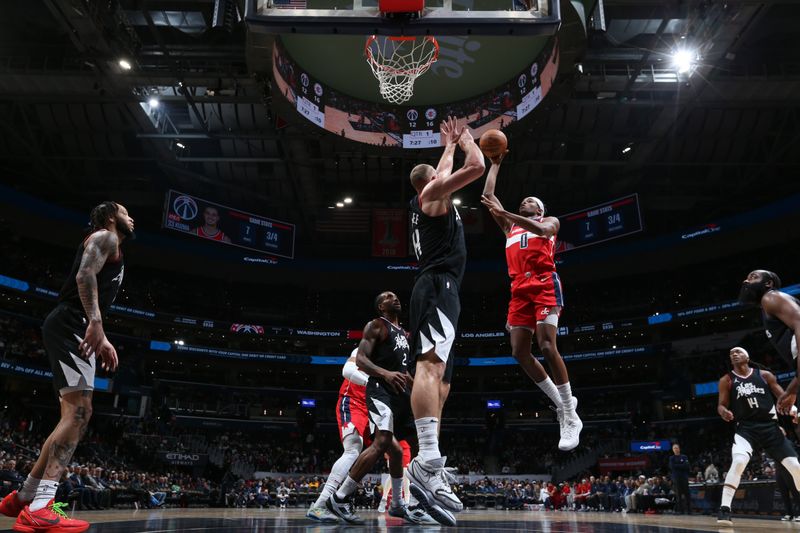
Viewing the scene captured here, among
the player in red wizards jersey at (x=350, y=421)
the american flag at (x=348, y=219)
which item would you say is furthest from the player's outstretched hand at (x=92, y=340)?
the american flag at (x=348, y=219)

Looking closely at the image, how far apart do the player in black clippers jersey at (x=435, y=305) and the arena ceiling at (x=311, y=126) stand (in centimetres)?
987

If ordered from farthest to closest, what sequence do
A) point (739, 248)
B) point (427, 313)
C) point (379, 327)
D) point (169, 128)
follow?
point (739, 248)
point (169, 128)
point (379, 327)
point (427, 313)

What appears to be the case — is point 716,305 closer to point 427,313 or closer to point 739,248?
point 739,248

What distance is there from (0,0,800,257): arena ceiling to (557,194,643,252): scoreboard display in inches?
66.4

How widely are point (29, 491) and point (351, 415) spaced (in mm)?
3649

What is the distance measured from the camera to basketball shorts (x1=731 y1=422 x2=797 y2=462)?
24.5ft

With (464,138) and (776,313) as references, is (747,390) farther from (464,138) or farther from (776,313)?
(464,138)

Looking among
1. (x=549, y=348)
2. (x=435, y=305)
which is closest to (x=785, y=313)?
(x=549, y=348)

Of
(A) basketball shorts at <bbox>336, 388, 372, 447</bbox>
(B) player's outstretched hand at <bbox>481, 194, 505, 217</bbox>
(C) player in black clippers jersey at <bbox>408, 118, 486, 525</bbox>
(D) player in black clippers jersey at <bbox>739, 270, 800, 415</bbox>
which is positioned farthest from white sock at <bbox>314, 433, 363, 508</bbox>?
(D) player in black clippers jersey at <bbox>739, 270, 800, 415</bbox>

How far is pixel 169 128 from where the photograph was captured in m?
21.7

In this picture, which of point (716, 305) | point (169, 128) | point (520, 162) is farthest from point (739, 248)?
point (169, 128)

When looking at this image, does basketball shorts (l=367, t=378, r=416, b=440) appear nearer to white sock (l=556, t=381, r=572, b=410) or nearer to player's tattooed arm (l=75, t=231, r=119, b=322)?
white sock (l=556, t=381, r=572, b=410)

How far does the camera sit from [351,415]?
711cm

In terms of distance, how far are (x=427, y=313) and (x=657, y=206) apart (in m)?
28.2
